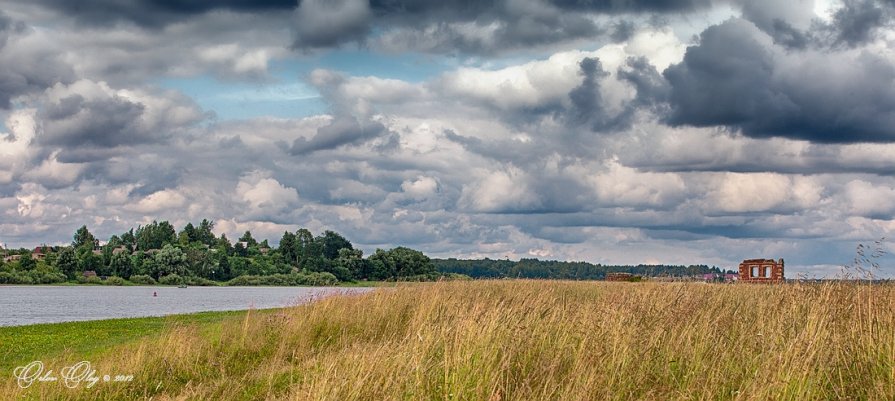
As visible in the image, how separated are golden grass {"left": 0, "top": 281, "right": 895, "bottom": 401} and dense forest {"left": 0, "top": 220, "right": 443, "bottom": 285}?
9725 centimetres

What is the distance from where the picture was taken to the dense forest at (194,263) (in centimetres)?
14312

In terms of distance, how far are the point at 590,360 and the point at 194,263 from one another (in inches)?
6523

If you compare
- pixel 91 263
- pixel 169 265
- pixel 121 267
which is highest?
pixel 169 265

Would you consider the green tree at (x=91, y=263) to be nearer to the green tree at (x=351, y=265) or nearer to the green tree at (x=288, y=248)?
the green tree at (x=288, y=248)

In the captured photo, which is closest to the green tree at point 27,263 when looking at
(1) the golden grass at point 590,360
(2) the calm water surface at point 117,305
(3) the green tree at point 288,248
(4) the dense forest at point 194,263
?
(4) the dense forest at point 194,263

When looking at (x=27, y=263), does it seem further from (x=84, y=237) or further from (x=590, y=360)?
(x=590, y=360)

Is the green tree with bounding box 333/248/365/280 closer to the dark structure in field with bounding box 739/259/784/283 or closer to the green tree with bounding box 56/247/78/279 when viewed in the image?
the green tree with bounding box 56/247/78/279

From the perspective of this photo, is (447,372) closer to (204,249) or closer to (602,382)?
(602,382)

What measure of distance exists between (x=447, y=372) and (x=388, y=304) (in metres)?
11.9

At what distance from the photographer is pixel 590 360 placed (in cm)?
1055

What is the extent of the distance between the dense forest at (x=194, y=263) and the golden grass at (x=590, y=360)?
97.2 metres

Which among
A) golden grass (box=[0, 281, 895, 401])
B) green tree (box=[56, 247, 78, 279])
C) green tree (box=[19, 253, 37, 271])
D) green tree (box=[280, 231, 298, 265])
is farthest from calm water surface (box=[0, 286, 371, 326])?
green tree (box=[280, 231, 298, 265])

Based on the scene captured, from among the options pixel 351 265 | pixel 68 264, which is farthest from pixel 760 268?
pixel 68 264

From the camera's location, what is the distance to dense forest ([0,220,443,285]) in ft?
470
